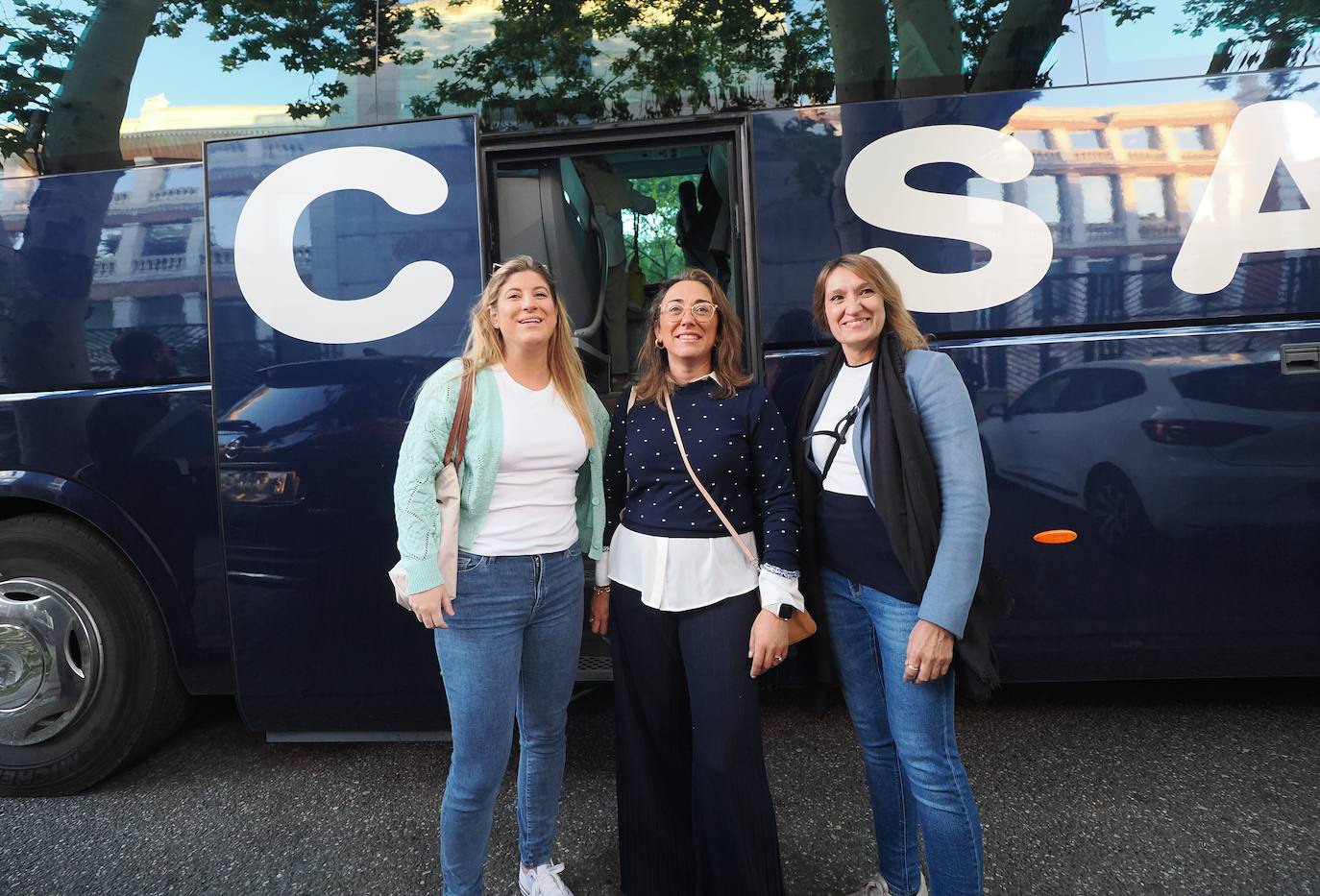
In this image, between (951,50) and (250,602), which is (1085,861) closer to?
(951,50)

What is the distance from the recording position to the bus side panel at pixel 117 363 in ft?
8.13

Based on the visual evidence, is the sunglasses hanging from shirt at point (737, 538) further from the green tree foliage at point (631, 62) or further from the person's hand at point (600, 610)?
the green tree foliage at point (631, 62)

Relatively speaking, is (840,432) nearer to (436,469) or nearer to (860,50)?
(436,469)

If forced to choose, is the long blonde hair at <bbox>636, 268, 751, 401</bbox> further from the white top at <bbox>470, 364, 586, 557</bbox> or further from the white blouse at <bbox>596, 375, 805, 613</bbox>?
the white blouse at <bbox>596, 375, 805, 613</bbox>

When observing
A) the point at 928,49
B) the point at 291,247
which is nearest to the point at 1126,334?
the point at 928,49

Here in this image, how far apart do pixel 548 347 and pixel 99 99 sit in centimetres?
195

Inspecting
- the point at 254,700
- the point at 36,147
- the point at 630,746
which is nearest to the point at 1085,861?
the point at 630,746

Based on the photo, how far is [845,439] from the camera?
5.65 feet

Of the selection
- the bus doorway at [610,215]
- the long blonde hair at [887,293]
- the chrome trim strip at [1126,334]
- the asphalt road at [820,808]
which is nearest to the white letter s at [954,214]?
the chrome trim strip at [1126,334]

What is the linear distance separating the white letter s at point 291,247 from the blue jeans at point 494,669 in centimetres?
100

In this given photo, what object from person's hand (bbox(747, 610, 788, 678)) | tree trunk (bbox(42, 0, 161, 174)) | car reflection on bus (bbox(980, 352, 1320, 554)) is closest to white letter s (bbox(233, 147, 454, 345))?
tree trunk (bbox(42, 0, 161, 174))

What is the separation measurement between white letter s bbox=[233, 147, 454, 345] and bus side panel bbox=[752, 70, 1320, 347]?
4.29 ft

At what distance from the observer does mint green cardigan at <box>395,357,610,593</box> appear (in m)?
1.67

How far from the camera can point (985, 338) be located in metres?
2.38
